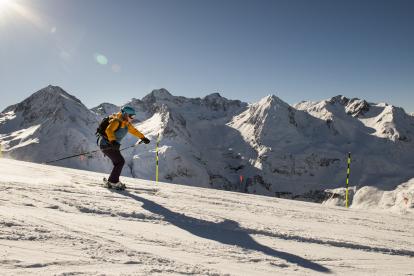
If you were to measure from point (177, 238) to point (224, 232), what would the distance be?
0.92 meters

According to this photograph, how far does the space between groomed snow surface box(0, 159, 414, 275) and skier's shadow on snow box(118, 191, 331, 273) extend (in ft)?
0.05

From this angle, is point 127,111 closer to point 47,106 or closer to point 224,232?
point 224,232

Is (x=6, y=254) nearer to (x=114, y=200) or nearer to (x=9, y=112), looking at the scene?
(x=114, y=200)

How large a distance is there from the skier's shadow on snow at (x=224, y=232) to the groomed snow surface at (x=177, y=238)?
2 centimetres

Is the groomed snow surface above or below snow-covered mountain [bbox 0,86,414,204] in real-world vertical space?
below

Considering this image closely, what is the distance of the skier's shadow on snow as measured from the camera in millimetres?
4375

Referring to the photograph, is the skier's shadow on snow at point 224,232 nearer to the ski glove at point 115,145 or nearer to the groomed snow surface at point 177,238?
the groomed snow surface at point 177,238

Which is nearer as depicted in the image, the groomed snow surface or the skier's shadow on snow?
the groomed snow surface

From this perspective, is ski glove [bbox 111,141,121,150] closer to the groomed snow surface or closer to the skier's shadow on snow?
the groomed snow surface

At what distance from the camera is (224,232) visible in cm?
537

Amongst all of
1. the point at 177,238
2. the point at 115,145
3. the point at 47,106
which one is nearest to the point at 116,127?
the point at 115,145

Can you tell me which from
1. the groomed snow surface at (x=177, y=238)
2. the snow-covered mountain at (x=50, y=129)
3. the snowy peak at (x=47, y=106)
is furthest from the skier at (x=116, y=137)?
the snowy peak at (x=47, y=106)

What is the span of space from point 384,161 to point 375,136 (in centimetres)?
2688

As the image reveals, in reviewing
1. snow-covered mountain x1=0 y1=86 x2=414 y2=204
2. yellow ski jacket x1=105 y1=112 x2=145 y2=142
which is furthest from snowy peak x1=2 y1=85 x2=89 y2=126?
yellow ski jacket x1=105 y1=112 x2=145 y2=142
